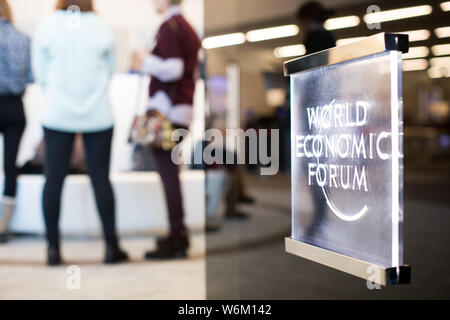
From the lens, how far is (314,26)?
5.72ft

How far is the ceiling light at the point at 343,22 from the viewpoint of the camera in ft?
5.46

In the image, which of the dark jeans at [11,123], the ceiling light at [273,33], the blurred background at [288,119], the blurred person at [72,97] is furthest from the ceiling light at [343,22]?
the dark jeans at [11,123]

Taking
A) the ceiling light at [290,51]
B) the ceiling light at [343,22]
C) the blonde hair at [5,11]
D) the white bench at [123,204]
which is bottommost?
the white bench at [123,204]

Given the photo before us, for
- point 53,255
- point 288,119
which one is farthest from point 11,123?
point 288,119

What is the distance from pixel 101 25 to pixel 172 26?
0.30 metres

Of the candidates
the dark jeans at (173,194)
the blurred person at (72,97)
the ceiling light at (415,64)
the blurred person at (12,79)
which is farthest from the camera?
the dark jeans at (173,194)

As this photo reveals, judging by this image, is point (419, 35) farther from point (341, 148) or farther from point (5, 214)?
point (5, 214)

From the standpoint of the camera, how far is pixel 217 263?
2.27 m

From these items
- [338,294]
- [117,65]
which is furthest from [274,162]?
[117,65]

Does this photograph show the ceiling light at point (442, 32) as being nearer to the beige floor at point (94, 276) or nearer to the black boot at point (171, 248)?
the beige floor at point (94, 276)

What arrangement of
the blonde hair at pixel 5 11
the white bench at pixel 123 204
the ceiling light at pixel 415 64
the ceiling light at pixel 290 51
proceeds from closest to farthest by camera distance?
the ceiling light at pixel 415 64
the ceiling light at pixel 290 51
the blonde hair at pixel 5 11
the white bench at pixel 123 204

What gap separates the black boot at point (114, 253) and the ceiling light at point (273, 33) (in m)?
1.02

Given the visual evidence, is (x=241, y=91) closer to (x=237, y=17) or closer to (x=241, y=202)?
(x=237, y=17)

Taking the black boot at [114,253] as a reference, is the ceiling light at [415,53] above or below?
above
